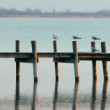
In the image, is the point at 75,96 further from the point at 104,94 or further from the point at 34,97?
the point at 34,97

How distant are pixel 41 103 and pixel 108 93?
4.20 m

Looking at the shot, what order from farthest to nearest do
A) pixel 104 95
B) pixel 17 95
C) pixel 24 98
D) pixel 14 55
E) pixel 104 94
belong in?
pixel 14 55
pixel 104 94
pixel 104 95
pixel 17 95
pixel 24 98

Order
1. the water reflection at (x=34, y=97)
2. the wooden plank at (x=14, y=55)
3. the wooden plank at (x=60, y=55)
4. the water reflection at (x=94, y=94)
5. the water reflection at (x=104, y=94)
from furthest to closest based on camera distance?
the wooden plank at (x=60, y=55), the wooden plank at (x=14, y=55), the water reflection at (x=104, y=94), the water reflection at (x=94, y=94), the water reflection at (x=34, y=97)

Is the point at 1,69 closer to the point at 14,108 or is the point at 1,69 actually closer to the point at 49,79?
the point at 49,79

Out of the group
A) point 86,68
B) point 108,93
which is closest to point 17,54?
point 108,93

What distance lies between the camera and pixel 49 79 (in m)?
32.1

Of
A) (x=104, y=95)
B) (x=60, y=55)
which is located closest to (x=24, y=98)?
(x=104, y=95)

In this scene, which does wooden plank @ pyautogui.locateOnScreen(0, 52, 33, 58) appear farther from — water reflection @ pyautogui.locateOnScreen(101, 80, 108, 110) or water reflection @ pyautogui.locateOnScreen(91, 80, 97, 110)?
water reflection @ pyautogui.locateOnScreen(101, 80, 108, 110)

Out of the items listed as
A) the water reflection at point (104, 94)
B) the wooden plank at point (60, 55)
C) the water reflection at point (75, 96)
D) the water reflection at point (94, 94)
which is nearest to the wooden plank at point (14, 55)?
the wooden plank at point (60, 55)

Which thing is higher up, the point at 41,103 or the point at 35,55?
the point at 35,55

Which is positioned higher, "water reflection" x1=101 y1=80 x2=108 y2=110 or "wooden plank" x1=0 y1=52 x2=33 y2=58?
"wooden plank" x1=0 y1=52 x2=33 y2=58

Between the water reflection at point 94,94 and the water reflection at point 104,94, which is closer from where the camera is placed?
the water reflection at point 94,94

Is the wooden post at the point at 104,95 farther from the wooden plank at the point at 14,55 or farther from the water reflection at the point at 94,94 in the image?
the wooden plank at the point at 14,55

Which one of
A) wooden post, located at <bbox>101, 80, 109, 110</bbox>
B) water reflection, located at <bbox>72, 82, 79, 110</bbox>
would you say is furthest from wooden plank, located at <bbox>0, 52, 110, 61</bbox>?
water reflection, located at <bbox>72, 82, 79, 110</bbox>
